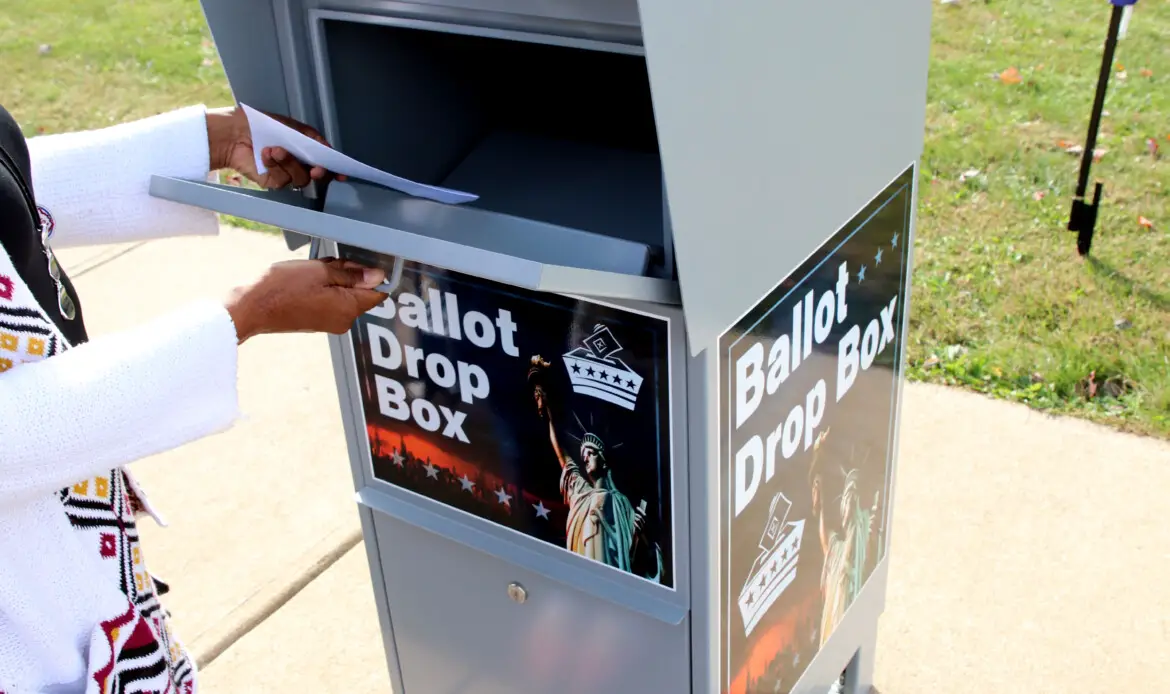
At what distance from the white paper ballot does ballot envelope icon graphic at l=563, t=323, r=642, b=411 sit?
0.85 feet

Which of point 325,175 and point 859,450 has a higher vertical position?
point 325,175

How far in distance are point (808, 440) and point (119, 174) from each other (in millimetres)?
1118

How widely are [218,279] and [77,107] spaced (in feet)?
7.69

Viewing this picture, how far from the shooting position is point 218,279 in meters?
4.18

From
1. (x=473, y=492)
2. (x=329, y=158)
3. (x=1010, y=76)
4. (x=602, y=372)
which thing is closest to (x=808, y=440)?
(x=602, y=372)

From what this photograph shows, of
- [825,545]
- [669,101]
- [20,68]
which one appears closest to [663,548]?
[825,545]

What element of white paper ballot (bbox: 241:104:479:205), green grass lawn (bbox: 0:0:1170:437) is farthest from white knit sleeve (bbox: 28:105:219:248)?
green grass lawn (bbox: 0:0:1170:437)

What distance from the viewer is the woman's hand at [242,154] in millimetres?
1719

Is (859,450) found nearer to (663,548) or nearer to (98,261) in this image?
(663,548)

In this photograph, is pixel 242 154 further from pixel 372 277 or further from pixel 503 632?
pixel 503 632

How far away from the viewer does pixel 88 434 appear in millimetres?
1341

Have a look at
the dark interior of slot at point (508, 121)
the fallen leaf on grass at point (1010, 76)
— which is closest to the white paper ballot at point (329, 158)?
the dark interior of slot at point (508, 121)

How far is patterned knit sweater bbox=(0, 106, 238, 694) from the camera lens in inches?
52.5

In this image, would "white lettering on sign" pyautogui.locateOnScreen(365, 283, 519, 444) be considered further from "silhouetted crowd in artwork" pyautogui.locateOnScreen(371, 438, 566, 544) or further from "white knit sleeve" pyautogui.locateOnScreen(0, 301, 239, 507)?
"white knit sleeve" pyautogui.locateOnScreen(0, 301, 239, 507)
